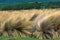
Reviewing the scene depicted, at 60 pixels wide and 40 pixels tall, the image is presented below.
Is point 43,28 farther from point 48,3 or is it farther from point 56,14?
point 48,3

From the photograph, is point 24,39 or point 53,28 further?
point 53,28

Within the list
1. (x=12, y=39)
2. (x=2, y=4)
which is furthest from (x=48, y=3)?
(x=12, y=39)

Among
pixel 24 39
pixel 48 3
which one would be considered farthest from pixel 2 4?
A: pixel 24 39

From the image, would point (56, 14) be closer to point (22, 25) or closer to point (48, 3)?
point (22, 25)

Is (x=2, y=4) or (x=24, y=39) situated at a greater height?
(x=2, y=4)

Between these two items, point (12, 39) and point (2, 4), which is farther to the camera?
point (2, 4)

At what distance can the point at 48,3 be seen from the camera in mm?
2914

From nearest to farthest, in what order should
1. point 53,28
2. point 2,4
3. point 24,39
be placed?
point 24,39
point 53,28
point 2,4

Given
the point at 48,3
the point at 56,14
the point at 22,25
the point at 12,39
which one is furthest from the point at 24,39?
the point at 48,3

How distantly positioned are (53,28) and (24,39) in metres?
0.23

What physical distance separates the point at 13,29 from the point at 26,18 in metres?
0.12

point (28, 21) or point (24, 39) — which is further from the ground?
point (28, 21)

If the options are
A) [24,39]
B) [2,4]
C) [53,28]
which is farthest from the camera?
[2,4]

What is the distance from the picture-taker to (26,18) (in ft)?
5.33
